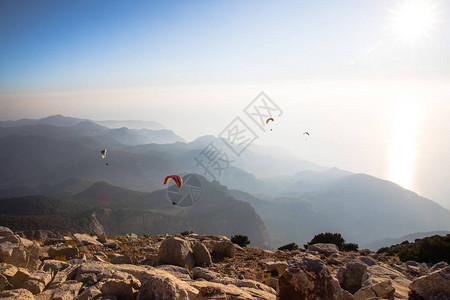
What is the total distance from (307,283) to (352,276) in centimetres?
637

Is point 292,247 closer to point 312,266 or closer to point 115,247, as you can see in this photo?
point 115,247

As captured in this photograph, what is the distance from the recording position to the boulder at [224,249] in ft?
47.4

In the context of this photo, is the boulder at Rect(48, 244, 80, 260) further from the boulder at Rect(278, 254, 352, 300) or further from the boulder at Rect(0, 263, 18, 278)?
the boulder at Rect(278, 254, 352, 300)

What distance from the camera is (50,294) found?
5621 mm

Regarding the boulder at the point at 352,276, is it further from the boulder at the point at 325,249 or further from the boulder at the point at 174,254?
the boulder at the point at 325,249

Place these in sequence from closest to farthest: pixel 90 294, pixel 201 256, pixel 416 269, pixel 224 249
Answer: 1. pixel 90 294
2. pixel 201 256
3. pixel 416 269
4. pixel 224 249

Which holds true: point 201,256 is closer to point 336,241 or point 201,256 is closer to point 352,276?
point 352,276

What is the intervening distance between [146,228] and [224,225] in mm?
54971

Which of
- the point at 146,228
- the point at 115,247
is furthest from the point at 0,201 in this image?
the point at 115,247

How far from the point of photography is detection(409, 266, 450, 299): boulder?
6.77 m

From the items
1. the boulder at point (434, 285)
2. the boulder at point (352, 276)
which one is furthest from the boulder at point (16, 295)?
the boulder at point (352, 276)

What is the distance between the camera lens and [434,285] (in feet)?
22.9

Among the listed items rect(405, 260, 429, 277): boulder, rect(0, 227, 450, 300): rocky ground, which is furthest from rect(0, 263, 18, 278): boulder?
rect(405, 260, 429, 277): boulder

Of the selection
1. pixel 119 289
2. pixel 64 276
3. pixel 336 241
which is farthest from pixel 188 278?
pixel 336 241
